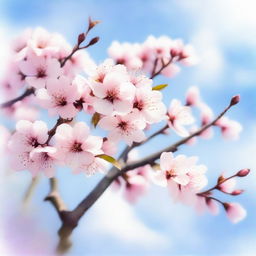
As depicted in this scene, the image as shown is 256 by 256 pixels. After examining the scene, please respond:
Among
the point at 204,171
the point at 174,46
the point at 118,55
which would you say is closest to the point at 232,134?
the point at 174,46

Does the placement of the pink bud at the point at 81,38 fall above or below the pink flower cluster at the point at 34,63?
above

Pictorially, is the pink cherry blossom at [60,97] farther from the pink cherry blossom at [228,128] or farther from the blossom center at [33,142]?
the pink cherry blossom at [228,128]

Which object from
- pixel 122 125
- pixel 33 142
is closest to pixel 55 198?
pixel 33 142

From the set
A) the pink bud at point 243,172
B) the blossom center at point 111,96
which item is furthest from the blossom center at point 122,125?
the pink bud at point 243,172

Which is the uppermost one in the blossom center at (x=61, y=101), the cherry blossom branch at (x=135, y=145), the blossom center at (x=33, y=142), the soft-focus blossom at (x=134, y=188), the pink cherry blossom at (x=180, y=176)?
the blossom center at (x=61, y=101)

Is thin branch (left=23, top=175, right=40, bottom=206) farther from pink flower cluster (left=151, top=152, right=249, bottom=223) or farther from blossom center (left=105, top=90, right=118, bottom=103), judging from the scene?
blossom center (left=105, top=90, right=118, bottom=103)

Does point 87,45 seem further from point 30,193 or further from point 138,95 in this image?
point 30,193

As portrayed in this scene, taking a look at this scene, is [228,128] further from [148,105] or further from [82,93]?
[82,93]
